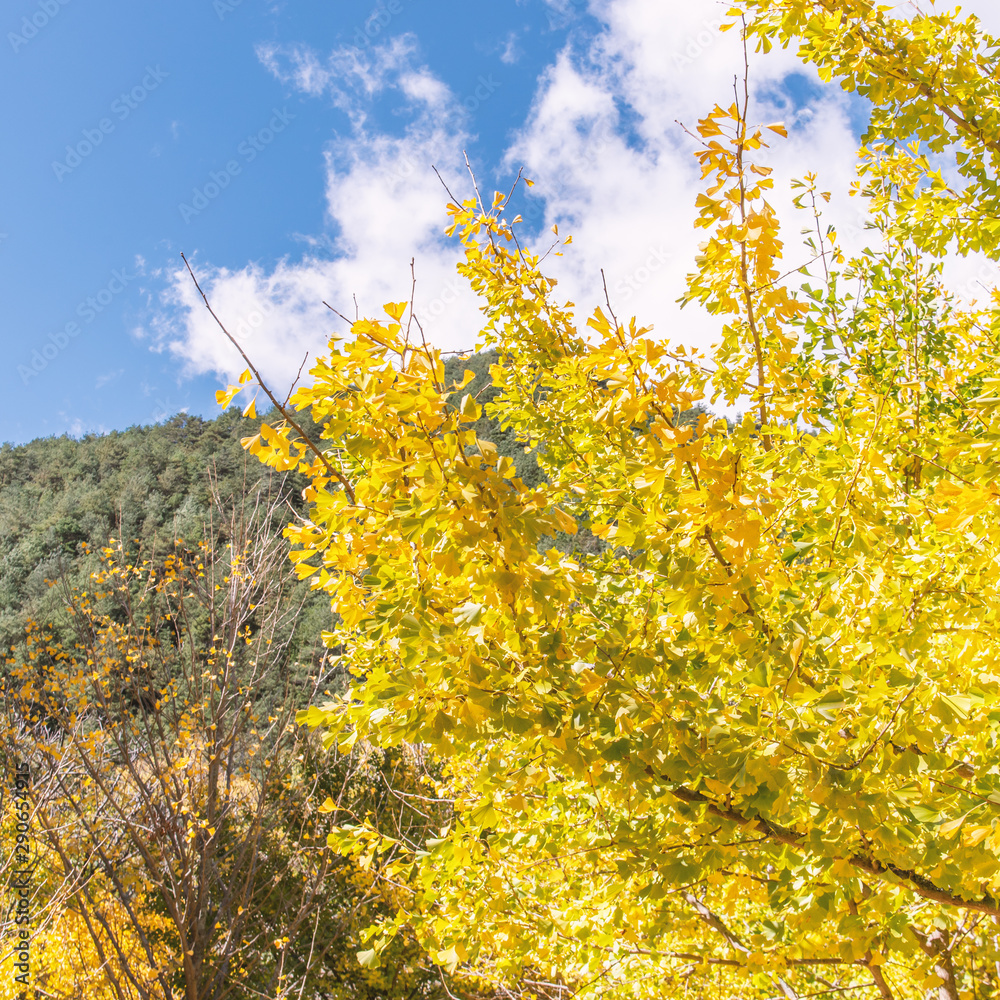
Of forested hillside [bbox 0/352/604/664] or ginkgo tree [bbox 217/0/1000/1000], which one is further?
forested hillside [bbox 0/352/604/664]

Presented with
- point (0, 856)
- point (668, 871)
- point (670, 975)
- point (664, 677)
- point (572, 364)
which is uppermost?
point (572, 364)

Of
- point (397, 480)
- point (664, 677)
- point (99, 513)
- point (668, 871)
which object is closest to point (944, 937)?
point (668, 871)

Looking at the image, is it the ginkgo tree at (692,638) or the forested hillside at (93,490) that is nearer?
the ginkgo tree at (692,638)

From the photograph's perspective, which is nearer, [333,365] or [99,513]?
[333,365]

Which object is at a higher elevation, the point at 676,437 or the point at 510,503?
the point at 676,437

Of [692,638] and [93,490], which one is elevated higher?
[93,490]

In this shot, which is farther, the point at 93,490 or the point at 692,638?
the point at 93,490

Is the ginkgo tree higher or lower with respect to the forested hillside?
lower

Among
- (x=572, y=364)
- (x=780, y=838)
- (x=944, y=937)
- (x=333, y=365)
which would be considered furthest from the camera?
(x=944, y=937)

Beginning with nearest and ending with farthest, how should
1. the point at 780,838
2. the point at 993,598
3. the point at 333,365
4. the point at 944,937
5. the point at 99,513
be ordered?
the point at 993,598 < the point at 333,365 < the point at 780,838 < the point at 944,937 < the point at 99,513

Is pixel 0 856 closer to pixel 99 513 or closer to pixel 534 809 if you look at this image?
pixel 534 809

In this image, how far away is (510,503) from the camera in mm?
1271

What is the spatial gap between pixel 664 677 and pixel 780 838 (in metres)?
0.56

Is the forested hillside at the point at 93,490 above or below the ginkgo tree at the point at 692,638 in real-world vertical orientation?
above
